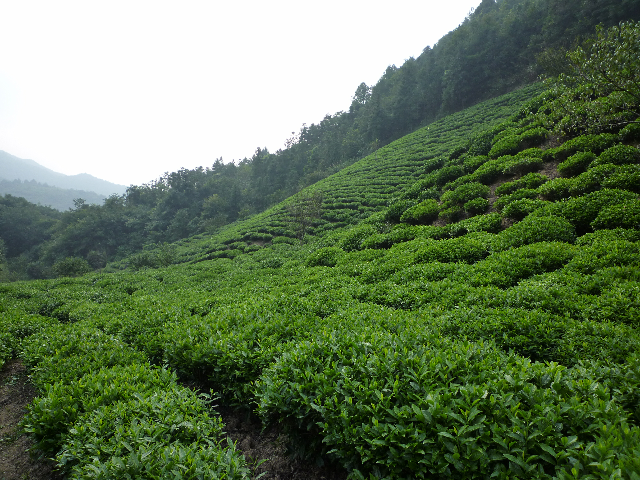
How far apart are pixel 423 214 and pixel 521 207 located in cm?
386

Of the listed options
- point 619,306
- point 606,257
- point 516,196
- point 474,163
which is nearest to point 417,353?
point 619,306

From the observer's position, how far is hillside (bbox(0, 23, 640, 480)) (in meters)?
2.71

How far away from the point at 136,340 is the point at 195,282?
24.7ft

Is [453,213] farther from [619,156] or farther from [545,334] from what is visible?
[545,334]

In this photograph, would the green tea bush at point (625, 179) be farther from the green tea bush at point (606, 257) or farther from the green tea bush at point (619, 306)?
the green tea bush at point (619, 306)

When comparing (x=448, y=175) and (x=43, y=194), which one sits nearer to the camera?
(x=448, y=175)

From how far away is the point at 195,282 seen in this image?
1393 cm

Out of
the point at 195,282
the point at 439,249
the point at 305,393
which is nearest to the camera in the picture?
the point at 305,393

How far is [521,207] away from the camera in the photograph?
8992 mm

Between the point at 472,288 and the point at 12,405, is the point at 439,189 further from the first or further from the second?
the point at 12,405

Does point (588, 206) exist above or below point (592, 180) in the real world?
below

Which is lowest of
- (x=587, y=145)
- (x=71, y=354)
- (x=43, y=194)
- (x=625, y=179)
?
(x=625, y=179)

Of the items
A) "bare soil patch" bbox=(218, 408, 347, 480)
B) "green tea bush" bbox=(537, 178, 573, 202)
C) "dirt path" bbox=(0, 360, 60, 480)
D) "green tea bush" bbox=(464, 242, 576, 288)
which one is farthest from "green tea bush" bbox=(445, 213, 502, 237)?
"dirt path" bbox=(0, 360, 60, 480)

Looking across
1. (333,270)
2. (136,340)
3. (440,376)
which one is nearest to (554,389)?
(440,376)
